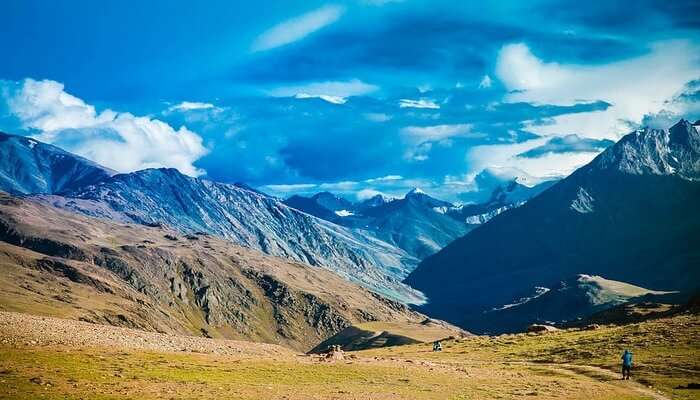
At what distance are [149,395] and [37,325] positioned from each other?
2628 centimetres

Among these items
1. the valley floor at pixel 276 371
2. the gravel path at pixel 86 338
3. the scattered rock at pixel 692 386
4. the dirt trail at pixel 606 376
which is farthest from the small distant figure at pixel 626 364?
the gravel path at pixel 86 338

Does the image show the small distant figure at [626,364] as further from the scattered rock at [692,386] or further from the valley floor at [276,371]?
the scattered rock at [692,386]

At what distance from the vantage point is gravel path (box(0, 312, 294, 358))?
187 feet

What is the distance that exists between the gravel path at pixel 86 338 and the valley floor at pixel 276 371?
0.43ft

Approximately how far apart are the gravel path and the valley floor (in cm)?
13

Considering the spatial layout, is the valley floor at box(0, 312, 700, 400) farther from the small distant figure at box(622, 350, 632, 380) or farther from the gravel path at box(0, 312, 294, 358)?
the small distant figure at box(622, 350, 632, 380)

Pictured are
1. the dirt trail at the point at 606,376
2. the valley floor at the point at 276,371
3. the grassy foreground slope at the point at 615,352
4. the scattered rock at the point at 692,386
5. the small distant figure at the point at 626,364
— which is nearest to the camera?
the valley floor at the point at 276,371

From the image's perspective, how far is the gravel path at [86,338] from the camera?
57000 mm

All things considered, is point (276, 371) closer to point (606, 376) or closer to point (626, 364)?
point (606, 376)

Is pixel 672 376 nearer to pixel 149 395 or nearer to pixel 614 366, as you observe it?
pixel 614 366

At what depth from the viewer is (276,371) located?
58.9 metres

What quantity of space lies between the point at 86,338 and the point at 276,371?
18420 millimetres

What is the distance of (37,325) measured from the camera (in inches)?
2445

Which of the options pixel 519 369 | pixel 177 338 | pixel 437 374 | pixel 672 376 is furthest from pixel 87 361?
pixel 672 376
